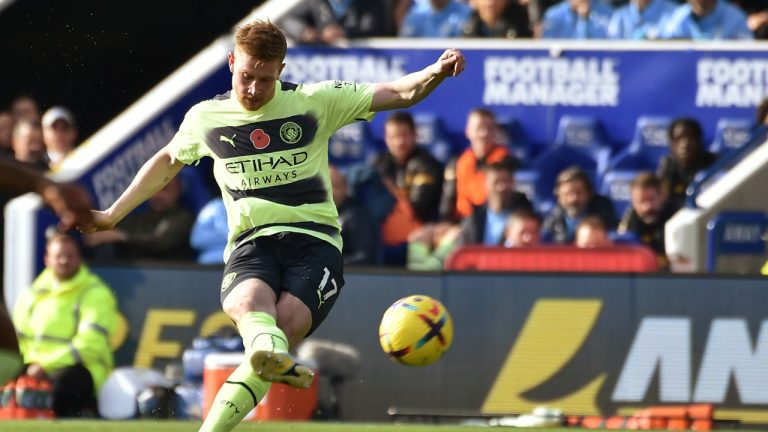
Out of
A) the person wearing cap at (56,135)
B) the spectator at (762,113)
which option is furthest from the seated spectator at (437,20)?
the person wearing cap at (56,135)

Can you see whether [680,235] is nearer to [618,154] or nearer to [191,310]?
[618,154]

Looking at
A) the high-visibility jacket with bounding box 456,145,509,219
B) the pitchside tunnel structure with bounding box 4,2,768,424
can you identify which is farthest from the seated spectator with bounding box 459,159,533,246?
the pitchside tunnel structure with bounding box 4,2,768,424

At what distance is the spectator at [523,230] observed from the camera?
1391cm

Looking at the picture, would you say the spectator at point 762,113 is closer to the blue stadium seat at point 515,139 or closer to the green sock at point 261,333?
the blue stadium seat at point 515,139

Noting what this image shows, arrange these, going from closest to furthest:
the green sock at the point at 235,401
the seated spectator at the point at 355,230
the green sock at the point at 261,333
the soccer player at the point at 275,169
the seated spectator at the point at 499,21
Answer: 1. the green sock at the point at 261,333
2. the green sock at the point at 235,401
3. the soccer player at the point at 275,169
4. the seated spectator at the point at 355,230
5. the seated spectator at the point at 499,21

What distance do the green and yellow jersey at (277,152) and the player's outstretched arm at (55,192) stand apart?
2.27m

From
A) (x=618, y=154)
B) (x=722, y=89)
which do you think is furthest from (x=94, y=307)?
(x=722, y=89)

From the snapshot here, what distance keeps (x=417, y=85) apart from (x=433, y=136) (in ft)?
24.3

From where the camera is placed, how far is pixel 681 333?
12.9 m

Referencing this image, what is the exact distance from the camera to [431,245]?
14.5 metres

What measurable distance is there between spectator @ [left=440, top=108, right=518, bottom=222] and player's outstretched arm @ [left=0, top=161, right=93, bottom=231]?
850 centimetres

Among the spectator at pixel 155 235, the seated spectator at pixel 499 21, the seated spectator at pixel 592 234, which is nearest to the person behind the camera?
the seated spectator at pixel 592 234

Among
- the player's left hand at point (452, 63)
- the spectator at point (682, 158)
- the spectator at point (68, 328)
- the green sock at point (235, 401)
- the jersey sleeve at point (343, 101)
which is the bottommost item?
the spectator at point (68, 328)

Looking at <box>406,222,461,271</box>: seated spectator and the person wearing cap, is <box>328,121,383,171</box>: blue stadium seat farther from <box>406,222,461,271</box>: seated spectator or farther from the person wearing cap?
the person wearing cap
